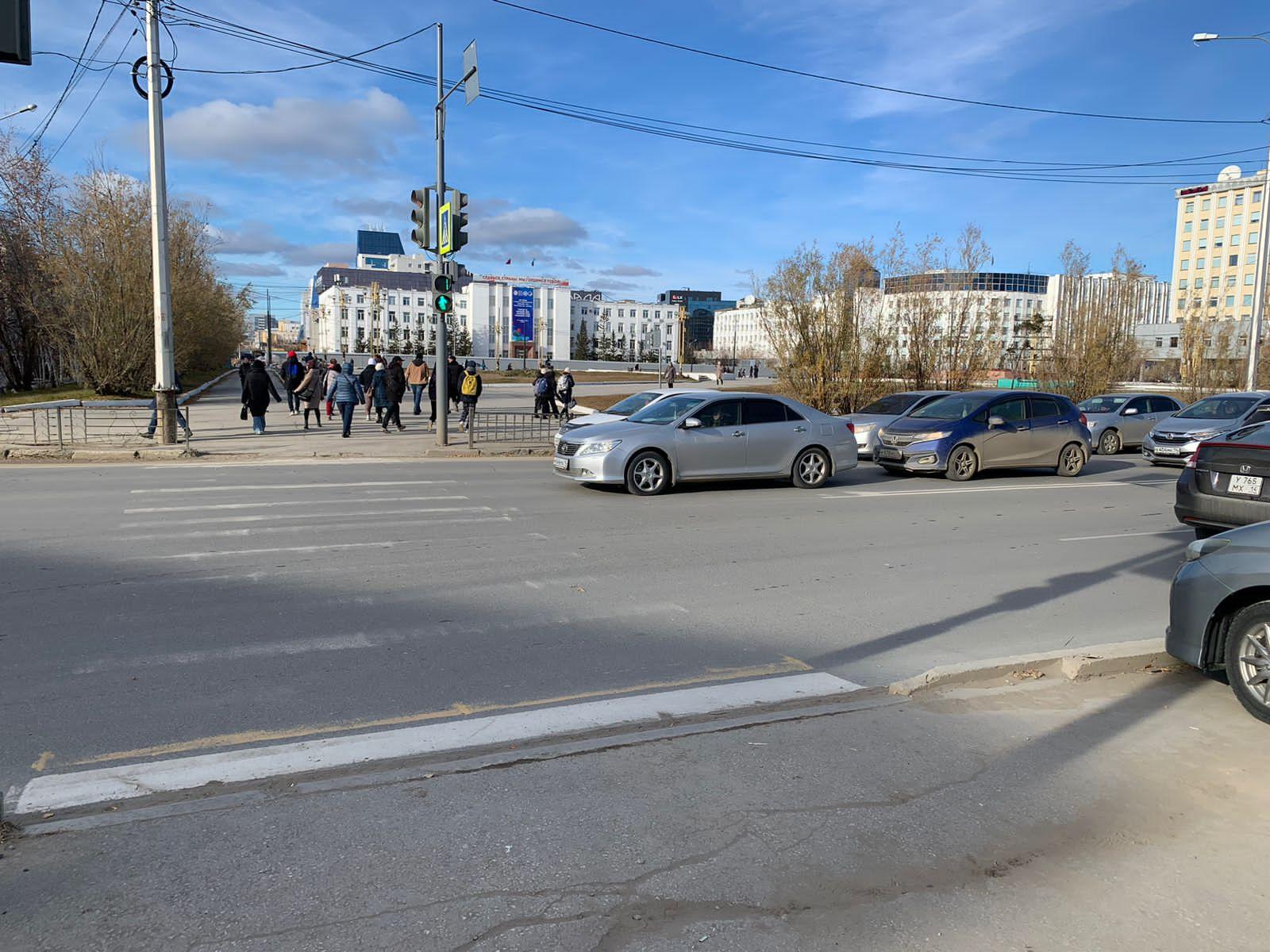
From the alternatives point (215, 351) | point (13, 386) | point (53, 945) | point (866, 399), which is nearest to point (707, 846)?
point (53, 945)

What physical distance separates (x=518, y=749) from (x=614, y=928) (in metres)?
1.51

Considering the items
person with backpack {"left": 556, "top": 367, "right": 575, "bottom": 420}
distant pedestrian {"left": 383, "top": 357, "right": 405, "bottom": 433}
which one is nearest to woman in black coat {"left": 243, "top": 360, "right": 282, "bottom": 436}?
distant pedestrian {"left": 383, "top": 357, "right": 405, "bottom": 433}

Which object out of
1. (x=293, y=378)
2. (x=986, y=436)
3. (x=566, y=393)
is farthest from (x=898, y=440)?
(x=293, y=378)

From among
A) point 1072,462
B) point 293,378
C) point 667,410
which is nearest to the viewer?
point 667,410

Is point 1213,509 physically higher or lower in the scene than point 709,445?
lower

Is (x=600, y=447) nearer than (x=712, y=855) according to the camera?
No

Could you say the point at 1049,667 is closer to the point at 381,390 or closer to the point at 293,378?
the point at 381,390

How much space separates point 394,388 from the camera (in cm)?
2294

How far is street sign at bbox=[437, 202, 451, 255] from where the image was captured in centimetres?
1767

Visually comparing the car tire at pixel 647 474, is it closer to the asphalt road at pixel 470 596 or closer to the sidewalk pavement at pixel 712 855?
the asphalt road at pixel 470 596

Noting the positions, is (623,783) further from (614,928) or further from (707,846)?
(614,928)

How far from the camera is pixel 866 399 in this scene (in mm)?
27266

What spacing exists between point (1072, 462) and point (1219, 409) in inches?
213

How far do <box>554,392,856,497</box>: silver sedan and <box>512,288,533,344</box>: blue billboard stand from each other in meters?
157
